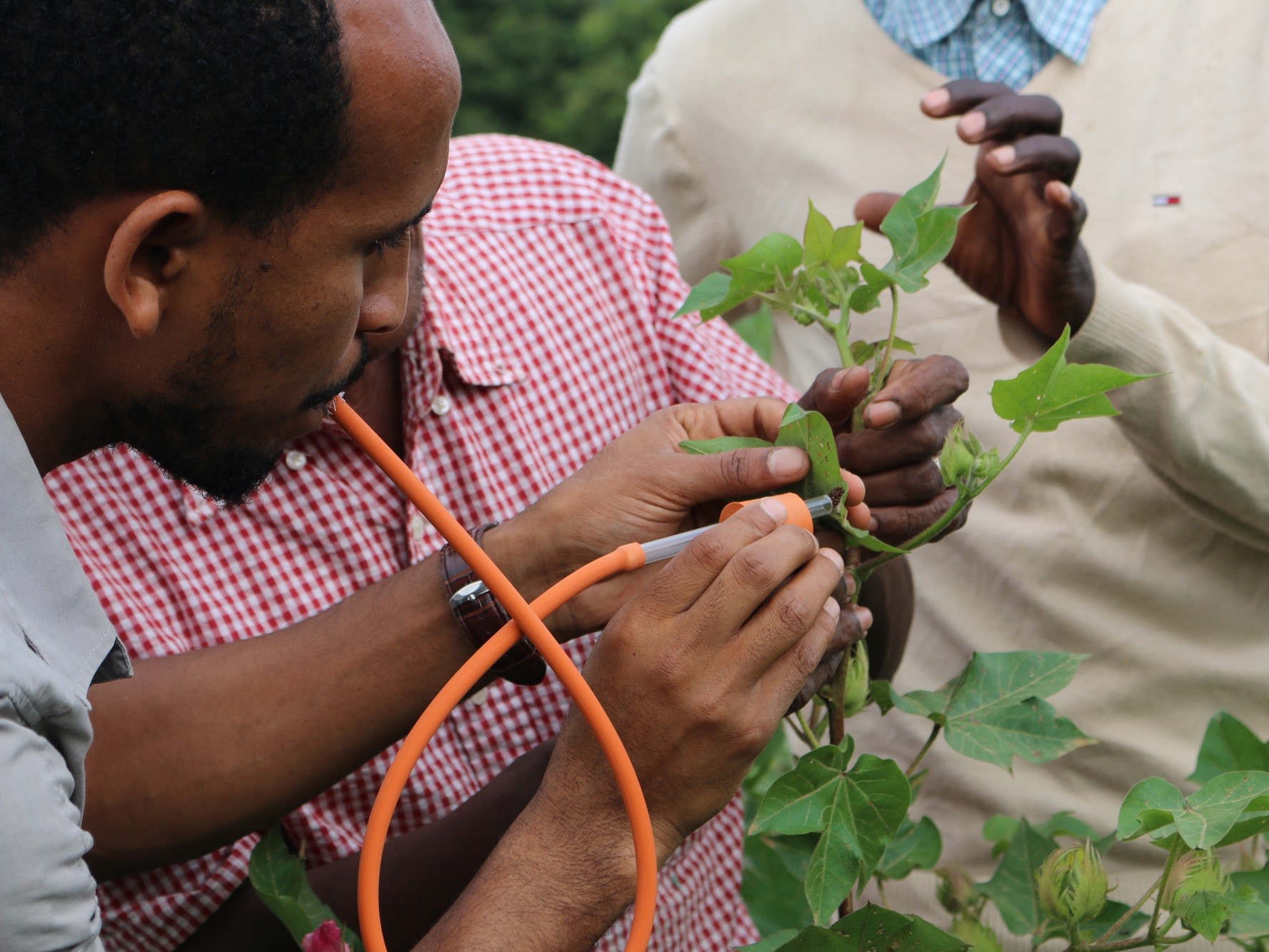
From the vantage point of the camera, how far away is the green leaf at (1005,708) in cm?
102

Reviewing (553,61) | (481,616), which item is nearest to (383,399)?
(481,616)

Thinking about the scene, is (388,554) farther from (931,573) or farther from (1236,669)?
(1236,669)

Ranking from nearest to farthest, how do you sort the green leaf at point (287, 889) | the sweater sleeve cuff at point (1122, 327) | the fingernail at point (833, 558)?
1. the fingernail at point (833, 558)
2. the green leaf at point (287, 889)
3. the sweater sleeve cuff at point (1122, 327)

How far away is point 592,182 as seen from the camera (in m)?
1.53

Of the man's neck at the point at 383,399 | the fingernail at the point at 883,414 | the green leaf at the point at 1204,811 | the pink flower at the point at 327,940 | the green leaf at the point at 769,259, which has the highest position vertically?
the green leaf at the point at 769,259

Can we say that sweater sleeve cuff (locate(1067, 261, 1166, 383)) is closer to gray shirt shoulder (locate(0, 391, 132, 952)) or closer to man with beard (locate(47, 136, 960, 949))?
man with beard (locate(47, 136, 960, 949))

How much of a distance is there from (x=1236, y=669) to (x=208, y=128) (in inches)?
54.5

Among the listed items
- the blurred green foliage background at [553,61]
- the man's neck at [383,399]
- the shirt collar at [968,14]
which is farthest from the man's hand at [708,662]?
the blurred green foliage background at [553,61]

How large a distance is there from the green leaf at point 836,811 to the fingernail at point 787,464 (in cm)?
22

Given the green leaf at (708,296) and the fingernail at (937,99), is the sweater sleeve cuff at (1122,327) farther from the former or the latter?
the green leaf at (708,296)

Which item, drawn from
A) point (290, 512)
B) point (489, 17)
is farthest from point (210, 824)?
point (489, 17)

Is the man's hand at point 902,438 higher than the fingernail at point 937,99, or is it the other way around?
the fingernail at point 937,99

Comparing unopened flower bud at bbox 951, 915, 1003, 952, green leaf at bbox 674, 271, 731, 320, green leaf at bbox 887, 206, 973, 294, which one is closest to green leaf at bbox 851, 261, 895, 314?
green leaf at bbox 887, 206, 973, 294

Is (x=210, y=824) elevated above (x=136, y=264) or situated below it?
below
